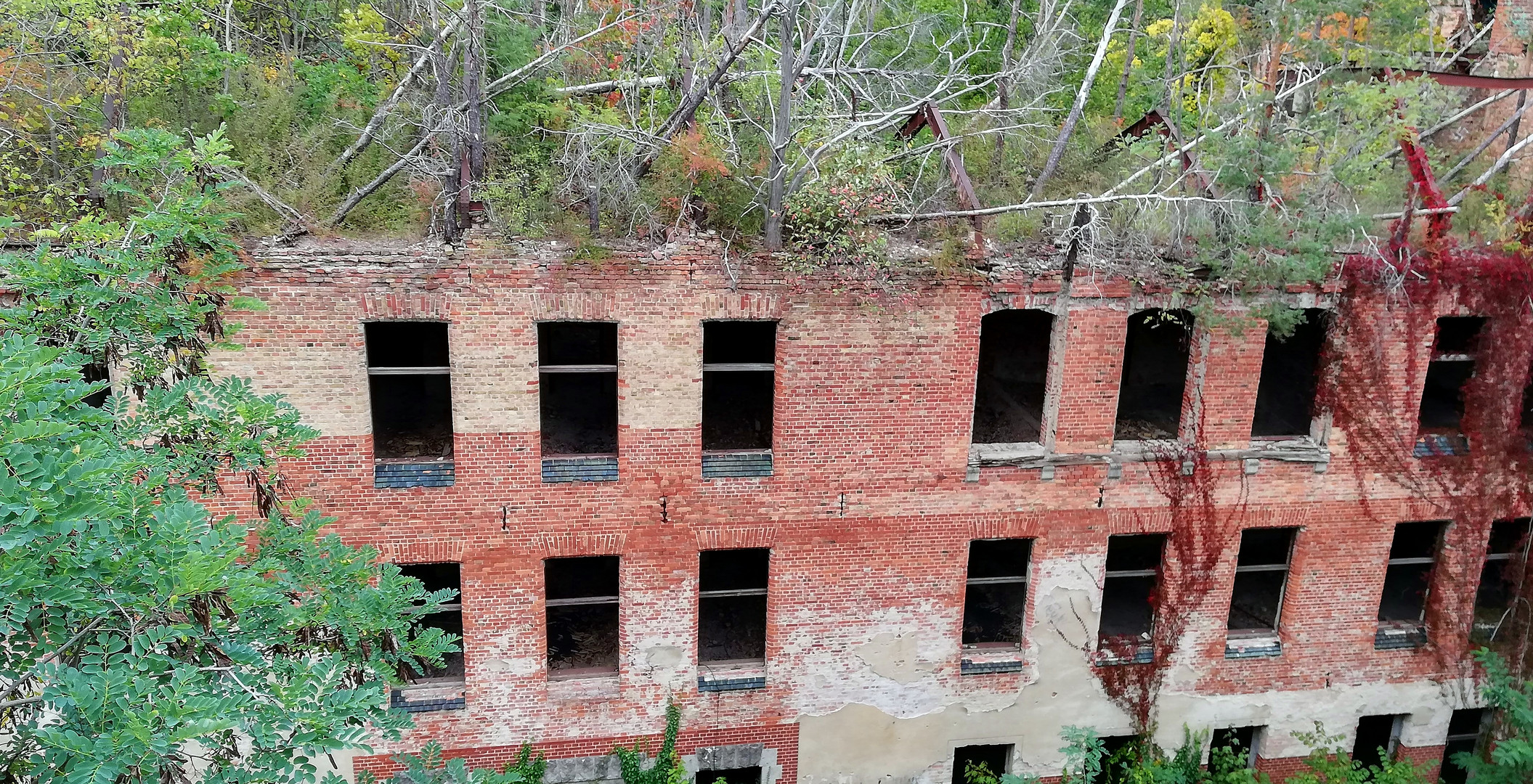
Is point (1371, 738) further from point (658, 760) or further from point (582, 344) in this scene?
point (582, 344)

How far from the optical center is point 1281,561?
597 inches

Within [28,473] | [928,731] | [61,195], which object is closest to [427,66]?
[61,195]

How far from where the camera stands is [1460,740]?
12.4m

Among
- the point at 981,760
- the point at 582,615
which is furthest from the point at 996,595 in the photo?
the point at 582,615

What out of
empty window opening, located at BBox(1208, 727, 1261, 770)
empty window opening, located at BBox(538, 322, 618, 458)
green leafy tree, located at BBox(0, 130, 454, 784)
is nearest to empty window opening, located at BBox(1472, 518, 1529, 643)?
empty window opening, located at BBox(1208, 727, 1261, 770)

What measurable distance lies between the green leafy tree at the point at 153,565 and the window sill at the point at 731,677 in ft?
14.7

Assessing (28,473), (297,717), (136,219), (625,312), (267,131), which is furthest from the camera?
(267,131)

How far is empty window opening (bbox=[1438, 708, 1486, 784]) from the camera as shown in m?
12.0

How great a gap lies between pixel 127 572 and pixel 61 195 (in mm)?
7031

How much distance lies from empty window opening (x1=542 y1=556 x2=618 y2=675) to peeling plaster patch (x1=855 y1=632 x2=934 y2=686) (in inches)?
119

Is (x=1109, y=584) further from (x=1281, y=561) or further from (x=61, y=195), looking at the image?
(x=61, y=195)

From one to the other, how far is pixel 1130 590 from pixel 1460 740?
480 centimetres

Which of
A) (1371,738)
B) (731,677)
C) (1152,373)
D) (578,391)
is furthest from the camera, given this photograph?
(1152,373)

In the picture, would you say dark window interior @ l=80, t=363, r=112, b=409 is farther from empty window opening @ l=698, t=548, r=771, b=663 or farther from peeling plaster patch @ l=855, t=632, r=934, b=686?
peeling plaster patch @ l=855, t=632, r=934, b=686
